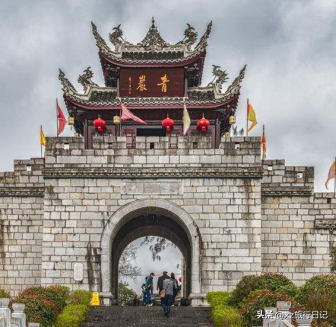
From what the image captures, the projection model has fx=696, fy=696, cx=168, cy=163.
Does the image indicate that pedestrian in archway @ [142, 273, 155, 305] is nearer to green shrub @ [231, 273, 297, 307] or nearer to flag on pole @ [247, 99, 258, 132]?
green shrub @ [231, 273, 297, 307]

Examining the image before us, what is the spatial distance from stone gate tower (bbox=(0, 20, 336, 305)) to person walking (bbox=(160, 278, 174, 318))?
1.76 m

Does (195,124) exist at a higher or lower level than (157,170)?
higher

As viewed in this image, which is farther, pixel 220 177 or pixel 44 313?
pixel 220 177

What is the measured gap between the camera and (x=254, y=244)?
21328 millimetres

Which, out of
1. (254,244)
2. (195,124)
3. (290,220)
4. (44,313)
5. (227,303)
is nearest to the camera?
(44,313)

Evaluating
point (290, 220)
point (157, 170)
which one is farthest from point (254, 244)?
point (157, 170)

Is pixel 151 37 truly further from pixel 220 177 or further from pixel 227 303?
pixel 227 303

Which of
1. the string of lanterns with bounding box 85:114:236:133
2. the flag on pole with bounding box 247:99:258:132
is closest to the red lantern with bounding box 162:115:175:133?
the string of lanterns with bounding box 85:114:236:133

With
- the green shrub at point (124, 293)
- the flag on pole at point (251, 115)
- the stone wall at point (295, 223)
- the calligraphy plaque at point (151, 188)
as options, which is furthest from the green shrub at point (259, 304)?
the green shrub at point (124, 293)

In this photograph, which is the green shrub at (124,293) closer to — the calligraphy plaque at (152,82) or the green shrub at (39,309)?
the calligraphy plaque at (152,82)

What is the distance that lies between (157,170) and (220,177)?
198 centimetres

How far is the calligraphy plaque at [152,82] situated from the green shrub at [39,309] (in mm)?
11818

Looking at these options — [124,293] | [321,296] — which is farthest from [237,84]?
[124,293]

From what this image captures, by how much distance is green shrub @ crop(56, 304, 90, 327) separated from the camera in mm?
17328
